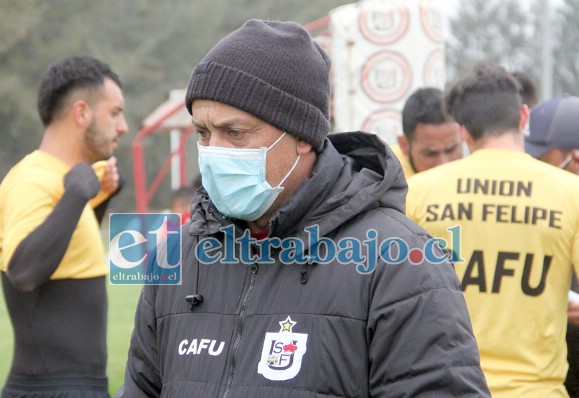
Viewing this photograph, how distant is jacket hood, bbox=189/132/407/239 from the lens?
7.93 feet

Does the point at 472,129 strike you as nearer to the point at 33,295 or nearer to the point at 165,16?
the point at 33,295

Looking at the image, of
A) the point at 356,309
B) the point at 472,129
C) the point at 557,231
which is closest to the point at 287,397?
the point at 356,309

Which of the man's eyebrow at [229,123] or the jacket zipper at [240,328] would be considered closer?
the jacket zipper at [240,328]

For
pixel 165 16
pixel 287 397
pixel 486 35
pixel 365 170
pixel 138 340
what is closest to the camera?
pixel 287 397

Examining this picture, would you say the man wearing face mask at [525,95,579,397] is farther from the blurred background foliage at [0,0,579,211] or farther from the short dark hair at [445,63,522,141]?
the blurred background foliage at [0,0,579,211]

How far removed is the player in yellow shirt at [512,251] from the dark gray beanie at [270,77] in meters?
1.45

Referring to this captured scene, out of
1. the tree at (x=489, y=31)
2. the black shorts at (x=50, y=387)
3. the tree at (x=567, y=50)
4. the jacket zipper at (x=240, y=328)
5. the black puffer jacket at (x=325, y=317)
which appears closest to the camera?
the black puffer jacket at (x=325, y=317)

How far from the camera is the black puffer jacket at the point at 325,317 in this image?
7.39 ft

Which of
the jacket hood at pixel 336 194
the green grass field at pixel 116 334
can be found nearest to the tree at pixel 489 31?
the green grass field at pixel 116 334

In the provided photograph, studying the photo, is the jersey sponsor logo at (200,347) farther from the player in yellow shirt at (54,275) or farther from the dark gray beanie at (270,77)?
the player in yellow shirt at (54,275)

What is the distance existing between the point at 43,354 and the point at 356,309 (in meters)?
2.45

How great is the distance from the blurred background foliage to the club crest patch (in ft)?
97.5

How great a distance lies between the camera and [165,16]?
46219 mm

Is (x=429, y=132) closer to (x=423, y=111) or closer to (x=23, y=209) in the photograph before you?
(x=423, y=111)
